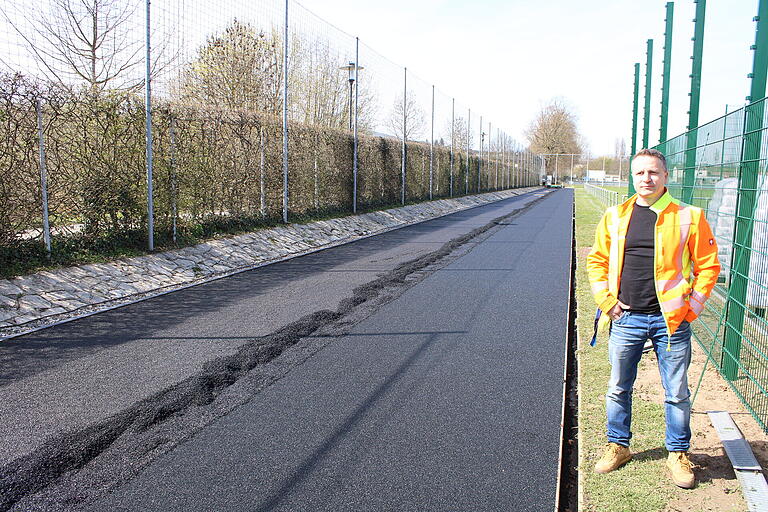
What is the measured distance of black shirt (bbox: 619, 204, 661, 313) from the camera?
10.9 ft

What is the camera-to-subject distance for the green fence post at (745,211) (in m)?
4.32

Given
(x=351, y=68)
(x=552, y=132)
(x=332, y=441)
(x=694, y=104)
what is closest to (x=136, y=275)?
(x=332, y=441)

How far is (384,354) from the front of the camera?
18.1 ft

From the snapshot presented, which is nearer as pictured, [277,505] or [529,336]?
[277,505]

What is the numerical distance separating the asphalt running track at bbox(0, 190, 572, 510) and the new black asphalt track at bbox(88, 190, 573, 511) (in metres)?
0.01

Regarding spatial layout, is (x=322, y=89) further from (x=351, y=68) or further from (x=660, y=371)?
(x=660, y=371)

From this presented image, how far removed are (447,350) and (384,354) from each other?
24.7 inches

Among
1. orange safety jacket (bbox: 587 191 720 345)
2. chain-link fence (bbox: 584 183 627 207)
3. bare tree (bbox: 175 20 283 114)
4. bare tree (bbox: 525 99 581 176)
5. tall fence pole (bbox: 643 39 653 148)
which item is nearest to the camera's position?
orange safety jacket (bbox: 587 191 720 345)

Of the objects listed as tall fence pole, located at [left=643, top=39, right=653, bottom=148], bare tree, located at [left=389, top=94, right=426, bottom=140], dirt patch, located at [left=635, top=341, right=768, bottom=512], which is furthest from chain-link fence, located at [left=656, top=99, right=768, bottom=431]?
bare tree, located at [left=389, top=94, right=426, bottom=140]

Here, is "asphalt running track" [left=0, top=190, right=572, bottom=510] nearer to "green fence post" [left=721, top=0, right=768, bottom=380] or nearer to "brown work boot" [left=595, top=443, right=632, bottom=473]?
"brown work boot" [left=595, top=443, right=632, bottom=473]

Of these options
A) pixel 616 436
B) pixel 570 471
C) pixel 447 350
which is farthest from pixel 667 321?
pixel 447 350

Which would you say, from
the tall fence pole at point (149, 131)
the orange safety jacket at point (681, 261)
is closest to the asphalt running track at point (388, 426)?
the orange safety jacket at point (681, 261)

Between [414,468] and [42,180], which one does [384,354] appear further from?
[42,180]

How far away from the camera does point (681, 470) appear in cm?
327
